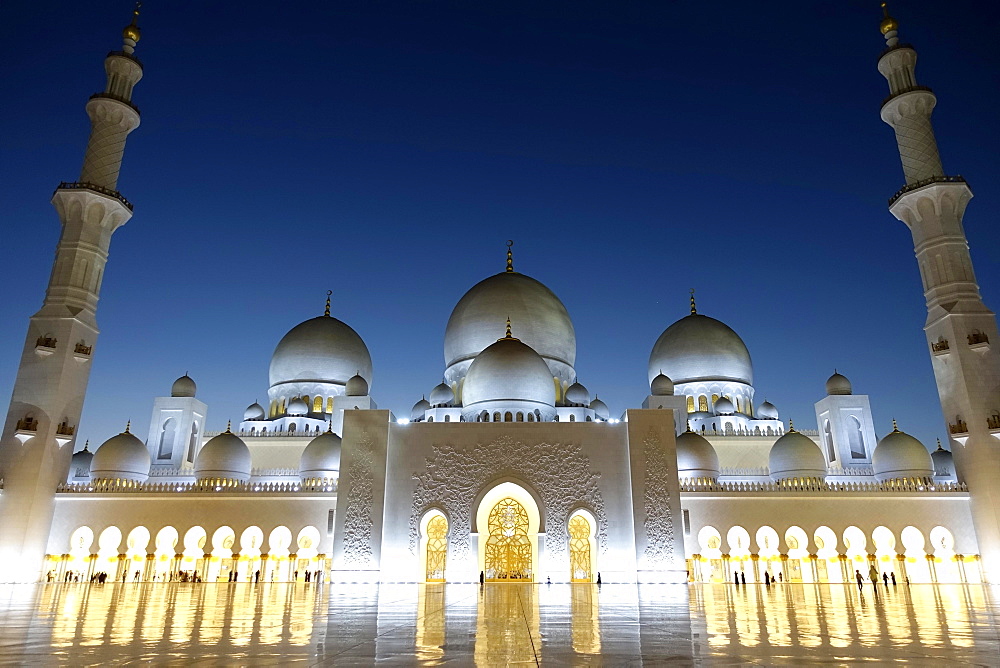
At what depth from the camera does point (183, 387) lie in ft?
71.3

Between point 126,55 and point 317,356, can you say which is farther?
point 317,356

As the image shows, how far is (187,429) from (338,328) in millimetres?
5842

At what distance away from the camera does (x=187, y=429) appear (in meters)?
21.2

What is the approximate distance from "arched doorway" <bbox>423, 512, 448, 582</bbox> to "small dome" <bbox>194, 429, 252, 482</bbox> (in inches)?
213

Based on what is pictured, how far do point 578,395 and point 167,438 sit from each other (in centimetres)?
1324

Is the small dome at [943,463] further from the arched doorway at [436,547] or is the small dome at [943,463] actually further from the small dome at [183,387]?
the small dome at [183,387]

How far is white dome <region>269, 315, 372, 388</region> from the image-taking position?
22.7m

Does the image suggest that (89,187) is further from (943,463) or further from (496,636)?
(943,463)

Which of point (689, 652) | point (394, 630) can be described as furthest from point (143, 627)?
point (689, 652)

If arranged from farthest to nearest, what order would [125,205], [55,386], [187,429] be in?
[187,429]
[125,205]
[55,386]

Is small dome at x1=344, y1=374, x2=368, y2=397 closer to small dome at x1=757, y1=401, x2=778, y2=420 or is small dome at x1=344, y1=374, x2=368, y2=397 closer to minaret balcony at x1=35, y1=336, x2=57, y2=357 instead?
minaret balcony at x1=35, y1=336, x2=57, y2=357

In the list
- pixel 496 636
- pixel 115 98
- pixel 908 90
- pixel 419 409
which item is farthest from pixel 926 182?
pixel 115 98

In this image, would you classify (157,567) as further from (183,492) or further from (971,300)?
(971,300)

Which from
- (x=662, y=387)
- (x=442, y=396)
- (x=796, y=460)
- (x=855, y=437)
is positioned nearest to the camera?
(x=796, y=460)
